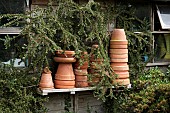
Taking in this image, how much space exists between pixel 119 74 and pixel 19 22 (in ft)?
6.17

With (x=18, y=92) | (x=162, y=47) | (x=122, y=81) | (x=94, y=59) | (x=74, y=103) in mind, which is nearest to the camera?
(x=18, y=92)

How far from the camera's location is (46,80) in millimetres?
5215

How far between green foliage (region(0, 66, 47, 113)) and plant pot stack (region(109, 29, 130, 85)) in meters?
1.34

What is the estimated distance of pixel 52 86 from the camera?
528cm

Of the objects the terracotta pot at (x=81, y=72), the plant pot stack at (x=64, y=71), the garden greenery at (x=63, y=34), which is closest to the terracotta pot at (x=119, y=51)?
the garden greenery at (x=63, y=34)

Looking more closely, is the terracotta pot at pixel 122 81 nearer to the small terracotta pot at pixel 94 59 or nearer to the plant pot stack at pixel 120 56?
the plant pot stack at pixel 120 56

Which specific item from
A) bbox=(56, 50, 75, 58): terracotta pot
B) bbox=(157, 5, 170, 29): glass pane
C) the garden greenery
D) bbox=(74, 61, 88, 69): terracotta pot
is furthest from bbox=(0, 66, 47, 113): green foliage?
bbox=(157, 5, 170, 29): glass pane

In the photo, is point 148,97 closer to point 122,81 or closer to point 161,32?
point 122,81

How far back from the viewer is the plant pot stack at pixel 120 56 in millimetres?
5570

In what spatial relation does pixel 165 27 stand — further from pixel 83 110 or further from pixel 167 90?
pixel 83 110

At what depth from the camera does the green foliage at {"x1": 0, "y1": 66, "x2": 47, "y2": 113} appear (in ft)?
16.2

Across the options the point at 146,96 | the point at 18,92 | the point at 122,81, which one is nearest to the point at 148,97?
the point at 146,96

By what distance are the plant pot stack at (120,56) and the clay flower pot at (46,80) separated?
112cm

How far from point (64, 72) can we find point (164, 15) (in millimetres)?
2508
